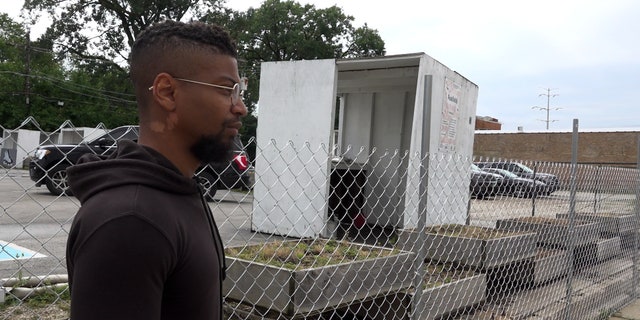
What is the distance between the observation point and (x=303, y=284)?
2.86m

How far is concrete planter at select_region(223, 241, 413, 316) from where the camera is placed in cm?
284

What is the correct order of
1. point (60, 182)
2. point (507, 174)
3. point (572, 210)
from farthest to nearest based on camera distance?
point (507, 174) → point (572, 210) → point (60, 182)

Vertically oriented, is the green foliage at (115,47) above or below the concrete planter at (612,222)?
above

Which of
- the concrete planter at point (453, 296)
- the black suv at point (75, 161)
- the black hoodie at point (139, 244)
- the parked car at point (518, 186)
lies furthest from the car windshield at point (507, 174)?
the black hoodie at point (139, 244)

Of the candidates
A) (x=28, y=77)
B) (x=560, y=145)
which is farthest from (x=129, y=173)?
(x=560, y=145)

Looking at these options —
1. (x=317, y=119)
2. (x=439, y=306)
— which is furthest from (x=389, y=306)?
(x=317, y=119)

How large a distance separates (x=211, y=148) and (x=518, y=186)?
4.78 metres

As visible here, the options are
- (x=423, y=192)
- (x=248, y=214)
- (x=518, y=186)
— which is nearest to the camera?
(x=423, y=192)

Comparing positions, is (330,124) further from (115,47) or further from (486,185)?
(115,47)

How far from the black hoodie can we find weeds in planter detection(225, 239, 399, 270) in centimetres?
200

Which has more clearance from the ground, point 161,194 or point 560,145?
point 560,145

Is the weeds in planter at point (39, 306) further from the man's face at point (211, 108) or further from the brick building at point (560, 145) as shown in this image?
the brick building at point (560, 145)

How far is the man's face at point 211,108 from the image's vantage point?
132 centimetres

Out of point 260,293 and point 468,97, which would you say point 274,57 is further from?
point 260,293
